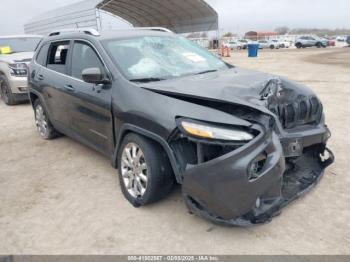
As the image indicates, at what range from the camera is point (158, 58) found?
154 inches

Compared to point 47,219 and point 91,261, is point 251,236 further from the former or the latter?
point 47,219

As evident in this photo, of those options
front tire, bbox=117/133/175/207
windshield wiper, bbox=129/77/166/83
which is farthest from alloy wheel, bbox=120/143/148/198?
windshield wiper, bbox=129/77/166/83

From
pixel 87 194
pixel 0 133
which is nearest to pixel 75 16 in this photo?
pixel 0 133

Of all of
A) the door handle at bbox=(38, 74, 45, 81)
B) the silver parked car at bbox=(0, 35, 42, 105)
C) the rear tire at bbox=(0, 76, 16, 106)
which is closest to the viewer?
the door handle at bbox=(38, 74, 45, 81)

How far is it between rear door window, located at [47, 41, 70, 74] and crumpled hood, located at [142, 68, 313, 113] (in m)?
1.90

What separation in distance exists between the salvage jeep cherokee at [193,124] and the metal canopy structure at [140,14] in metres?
28.2

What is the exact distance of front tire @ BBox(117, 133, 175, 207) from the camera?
3105mm

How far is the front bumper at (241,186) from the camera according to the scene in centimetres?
253

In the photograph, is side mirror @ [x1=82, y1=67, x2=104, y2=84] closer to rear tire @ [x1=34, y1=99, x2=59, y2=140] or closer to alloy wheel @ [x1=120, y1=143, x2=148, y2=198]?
alloy wheel @ [x1=120, y1=143, x2=148, y2=198]

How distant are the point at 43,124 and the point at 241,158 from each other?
167 inches

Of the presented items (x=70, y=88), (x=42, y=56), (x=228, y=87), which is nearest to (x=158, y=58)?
(x=228, y=87)

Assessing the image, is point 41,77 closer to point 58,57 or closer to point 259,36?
point 58,57

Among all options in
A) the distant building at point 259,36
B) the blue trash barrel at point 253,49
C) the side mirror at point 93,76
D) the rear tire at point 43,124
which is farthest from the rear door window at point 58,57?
the distant building at point 259,36

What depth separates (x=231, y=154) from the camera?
253 centimetres
